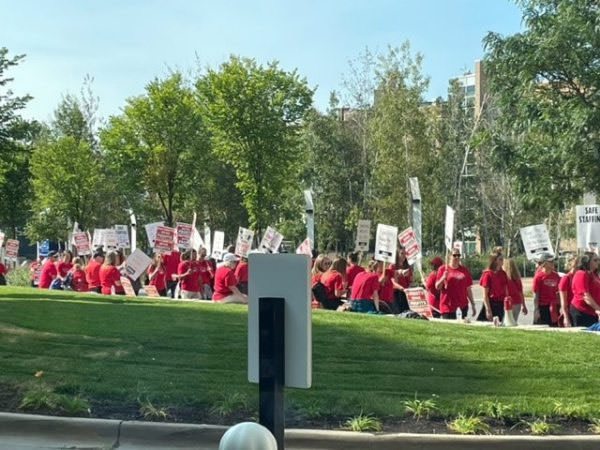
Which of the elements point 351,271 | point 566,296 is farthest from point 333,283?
point 566,296

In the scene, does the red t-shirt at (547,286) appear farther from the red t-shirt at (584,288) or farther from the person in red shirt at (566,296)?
the red t-shirt at (584,288)

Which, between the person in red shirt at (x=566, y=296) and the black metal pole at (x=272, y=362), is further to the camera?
the person in red shirt at (x=566, y=296)

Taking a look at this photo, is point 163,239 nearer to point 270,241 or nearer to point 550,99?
point 270,241

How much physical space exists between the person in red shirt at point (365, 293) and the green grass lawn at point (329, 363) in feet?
6.43

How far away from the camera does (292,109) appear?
1452 inches

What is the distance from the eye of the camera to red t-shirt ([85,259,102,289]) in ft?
69.2

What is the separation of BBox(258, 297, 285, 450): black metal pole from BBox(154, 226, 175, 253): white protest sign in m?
18.4

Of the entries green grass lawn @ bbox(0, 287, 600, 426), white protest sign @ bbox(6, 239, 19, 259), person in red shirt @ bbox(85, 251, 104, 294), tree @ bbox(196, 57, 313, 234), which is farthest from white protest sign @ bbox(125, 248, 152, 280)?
tree @ bbox(196, 57, 313, 234)

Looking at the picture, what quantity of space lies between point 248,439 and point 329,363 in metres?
6.84

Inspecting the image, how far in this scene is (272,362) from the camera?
431cm

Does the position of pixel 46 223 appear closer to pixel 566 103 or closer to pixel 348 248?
pixel 348 248

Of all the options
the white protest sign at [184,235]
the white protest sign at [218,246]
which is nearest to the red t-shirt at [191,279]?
the white protest sign at [184,235]

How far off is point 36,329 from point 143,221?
138ft

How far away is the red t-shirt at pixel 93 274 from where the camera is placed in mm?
21078
